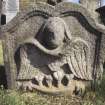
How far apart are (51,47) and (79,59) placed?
0.43 metres

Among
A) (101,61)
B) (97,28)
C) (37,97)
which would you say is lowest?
(37,97)

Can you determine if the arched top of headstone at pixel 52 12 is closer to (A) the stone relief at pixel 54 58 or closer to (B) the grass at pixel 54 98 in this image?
(A) the stone relief at pixel 54 58

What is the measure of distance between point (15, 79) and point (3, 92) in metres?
0.44

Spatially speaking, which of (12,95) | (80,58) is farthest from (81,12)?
(12,95)

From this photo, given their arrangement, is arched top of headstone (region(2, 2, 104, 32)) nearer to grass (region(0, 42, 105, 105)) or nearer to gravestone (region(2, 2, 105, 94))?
gravestone (region(2, 2, 105, 94))

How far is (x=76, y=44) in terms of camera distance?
21.2 ft

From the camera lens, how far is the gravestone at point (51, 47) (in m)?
6.36

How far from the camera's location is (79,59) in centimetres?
653

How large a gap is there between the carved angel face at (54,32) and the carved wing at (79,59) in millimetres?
220

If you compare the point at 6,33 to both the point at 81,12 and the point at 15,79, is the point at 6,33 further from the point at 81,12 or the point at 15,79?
the point at 81,12

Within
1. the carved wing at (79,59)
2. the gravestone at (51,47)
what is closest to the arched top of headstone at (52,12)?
the gravestone at (51,47)

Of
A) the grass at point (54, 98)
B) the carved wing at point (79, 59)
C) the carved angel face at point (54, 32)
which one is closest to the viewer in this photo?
the grass at point (54, 98)

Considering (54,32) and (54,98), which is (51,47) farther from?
(54,98)

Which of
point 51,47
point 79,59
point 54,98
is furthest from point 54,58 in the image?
point 54,98
